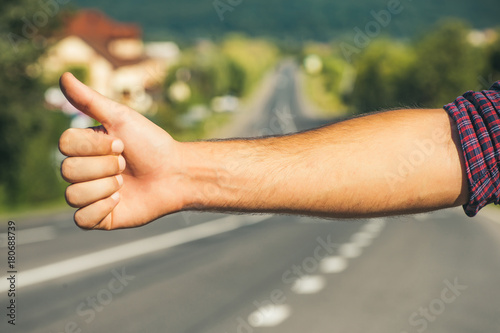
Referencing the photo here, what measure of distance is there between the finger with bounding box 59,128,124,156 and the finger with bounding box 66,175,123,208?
81 mm

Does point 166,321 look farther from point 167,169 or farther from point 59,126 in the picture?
point 59,126

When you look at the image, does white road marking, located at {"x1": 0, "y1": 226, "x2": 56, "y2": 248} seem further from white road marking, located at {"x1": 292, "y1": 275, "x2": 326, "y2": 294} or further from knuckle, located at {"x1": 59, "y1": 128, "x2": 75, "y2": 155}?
knuckle, located at {"x1": 59, "y1": 128, "x2": 75, "y2": 155}

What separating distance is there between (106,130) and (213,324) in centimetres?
587

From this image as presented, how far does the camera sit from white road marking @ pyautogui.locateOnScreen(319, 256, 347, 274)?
10.7m

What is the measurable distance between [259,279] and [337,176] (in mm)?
8431

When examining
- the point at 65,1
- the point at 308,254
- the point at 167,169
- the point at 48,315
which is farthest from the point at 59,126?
the point at 167,169

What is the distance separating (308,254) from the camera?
12547 millimetres

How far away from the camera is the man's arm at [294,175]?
194 centimetres

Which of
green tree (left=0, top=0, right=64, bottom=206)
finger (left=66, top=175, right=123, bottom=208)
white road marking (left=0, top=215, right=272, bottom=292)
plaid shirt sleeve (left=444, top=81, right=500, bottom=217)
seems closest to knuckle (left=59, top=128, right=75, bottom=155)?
finger (left=66, top=175, right=123, bottom=208)

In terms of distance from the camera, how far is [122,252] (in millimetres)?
13164

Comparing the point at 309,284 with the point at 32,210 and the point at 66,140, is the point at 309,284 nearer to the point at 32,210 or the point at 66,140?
the point at 66,140

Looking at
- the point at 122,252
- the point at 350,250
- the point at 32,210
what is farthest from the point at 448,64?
the point at 122,252

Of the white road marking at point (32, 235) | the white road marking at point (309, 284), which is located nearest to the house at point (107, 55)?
the white road marking at point (32, 235)

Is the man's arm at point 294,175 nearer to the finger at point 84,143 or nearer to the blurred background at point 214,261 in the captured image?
the finger at point 84,143
